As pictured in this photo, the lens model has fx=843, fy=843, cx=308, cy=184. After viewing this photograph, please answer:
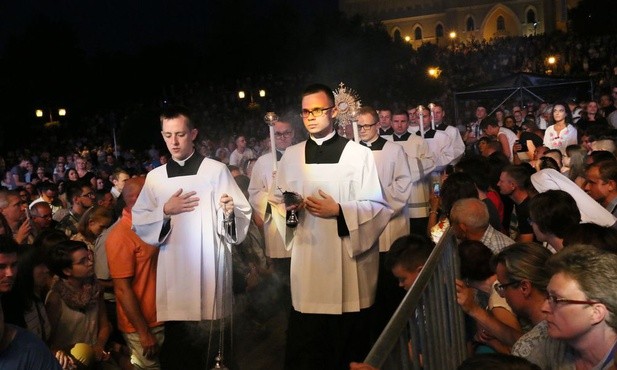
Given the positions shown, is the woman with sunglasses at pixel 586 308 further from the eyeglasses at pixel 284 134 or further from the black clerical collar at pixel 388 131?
the black clerical collar at pixel 388 131

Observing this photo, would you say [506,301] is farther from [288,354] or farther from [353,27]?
[353,27]

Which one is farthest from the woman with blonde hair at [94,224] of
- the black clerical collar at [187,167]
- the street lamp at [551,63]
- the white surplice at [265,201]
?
the street lamp at [551,63]

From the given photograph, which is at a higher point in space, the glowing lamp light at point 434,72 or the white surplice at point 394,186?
the glowing lamp light at point 434,72

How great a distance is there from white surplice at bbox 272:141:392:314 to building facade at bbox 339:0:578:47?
3438 inches

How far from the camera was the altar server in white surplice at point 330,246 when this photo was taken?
6.19 m

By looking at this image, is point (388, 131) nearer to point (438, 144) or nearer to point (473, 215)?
point (438, 144)

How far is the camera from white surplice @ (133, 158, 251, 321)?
590 cm

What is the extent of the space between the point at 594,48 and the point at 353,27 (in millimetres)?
25323

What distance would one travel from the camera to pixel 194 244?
234 inches

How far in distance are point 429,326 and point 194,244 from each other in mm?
2533

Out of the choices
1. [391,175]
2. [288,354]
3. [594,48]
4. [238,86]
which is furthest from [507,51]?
[288,354]

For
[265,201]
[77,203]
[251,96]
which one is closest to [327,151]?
[265,201]

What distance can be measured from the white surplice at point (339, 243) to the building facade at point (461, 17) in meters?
87.3

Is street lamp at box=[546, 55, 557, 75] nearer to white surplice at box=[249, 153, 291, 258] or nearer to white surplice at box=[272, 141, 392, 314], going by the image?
white surplice at box=[249, 153, 291, 258]
